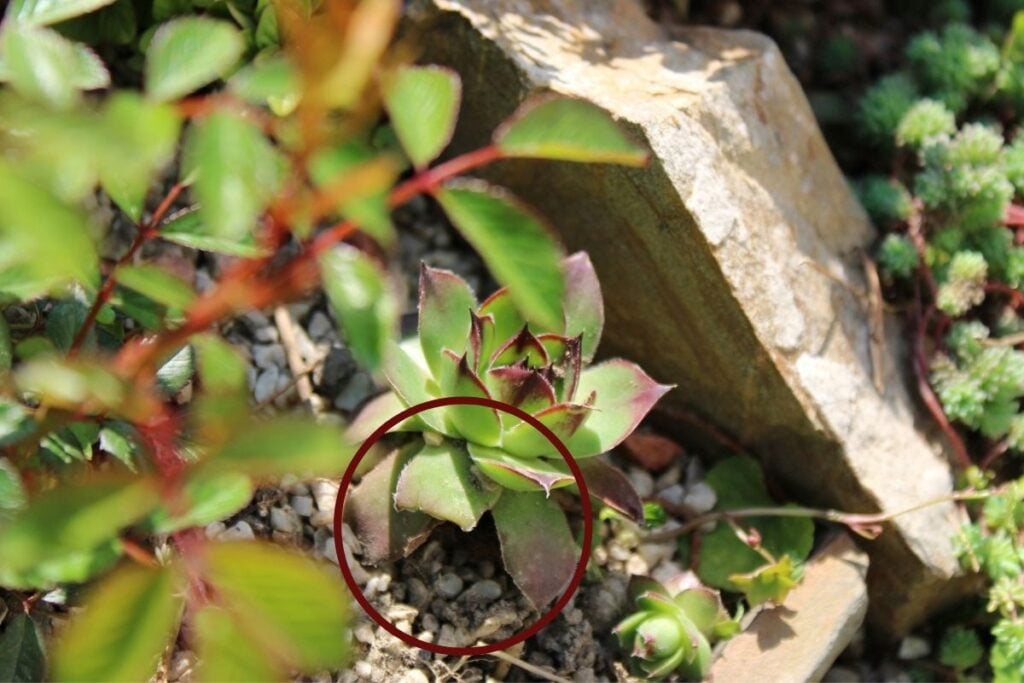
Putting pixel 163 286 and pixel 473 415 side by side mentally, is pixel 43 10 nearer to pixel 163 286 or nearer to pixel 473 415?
pixel 163 286

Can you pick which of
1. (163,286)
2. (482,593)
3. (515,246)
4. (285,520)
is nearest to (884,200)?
(482,593)

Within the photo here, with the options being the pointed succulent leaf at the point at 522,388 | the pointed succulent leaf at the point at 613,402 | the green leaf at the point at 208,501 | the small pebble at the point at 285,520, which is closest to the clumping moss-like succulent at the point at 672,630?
the pointed succulent leaf at the point at 613,402

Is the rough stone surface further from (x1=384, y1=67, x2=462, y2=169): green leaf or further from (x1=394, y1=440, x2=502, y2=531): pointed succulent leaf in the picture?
(x1=384, y1=67, x2=462, y2=169): green leaf

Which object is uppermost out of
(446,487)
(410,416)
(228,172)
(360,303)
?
(228,172)

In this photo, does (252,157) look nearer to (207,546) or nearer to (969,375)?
(207,546)

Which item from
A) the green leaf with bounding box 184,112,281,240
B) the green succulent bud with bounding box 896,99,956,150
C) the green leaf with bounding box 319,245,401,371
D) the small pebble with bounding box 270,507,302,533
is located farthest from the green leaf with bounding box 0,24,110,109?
the green succulent bud with bounding box 896,99,956,150

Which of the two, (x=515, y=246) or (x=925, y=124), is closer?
(x=515, y=246)

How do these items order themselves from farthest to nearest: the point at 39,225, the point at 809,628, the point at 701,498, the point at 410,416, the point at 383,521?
the point at 701,498, the point at 809,628, the point at 383,521, the point at 410,416, the point at 39,225
